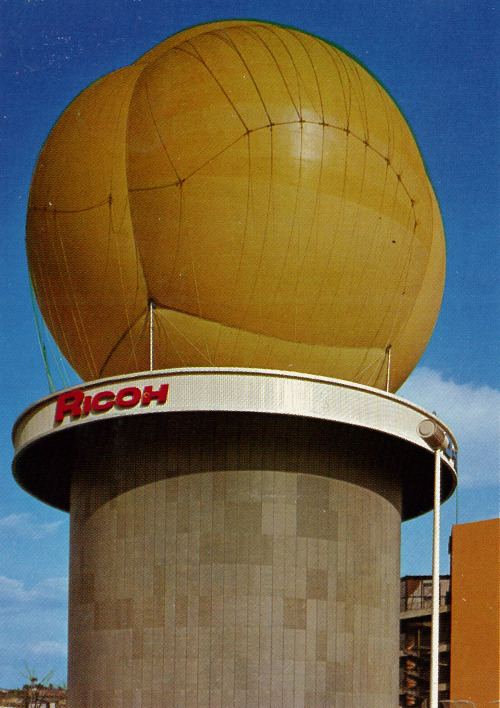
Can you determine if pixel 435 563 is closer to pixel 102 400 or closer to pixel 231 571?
pixel 231 571

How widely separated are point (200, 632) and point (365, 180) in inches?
507

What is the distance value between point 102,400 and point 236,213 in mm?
6158

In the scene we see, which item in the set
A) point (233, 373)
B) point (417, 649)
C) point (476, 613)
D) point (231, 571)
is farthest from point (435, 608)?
point (417, 649)

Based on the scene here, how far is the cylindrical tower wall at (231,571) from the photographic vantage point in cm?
2759

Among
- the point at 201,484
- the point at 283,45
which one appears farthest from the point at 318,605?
the point at 283,45

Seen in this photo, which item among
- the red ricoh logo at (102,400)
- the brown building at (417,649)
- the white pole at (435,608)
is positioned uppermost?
the red ricoh logo at (102,400)

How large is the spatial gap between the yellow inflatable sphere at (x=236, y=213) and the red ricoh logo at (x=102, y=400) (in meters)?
2.21

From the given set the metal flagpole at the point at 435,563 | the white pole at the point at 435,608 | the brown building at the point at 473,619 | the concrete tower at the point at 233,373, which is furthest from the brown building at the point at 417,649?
the white pole at the point at 435,608

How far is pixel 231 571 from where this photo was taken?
27.8 metres

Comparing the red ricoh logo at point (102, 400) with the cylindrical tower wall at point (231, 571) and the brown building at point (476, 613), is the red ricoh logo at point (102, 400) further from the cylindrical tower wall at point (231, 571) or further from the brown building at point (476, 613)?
the brown building at point (476, 613)

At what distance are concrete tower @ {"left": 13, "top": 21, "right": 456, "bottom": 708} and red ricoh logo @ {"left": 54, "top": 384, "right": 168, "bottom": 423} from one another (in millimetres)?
55

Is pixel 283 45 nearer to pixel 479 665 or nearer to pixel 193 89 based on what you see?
pixel 193 89

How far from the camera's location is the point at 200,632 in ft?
90.6

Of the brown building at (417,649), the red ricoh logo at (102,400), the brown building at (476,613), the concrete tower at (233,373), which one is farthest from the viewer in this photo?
the brown building at (417,649)
